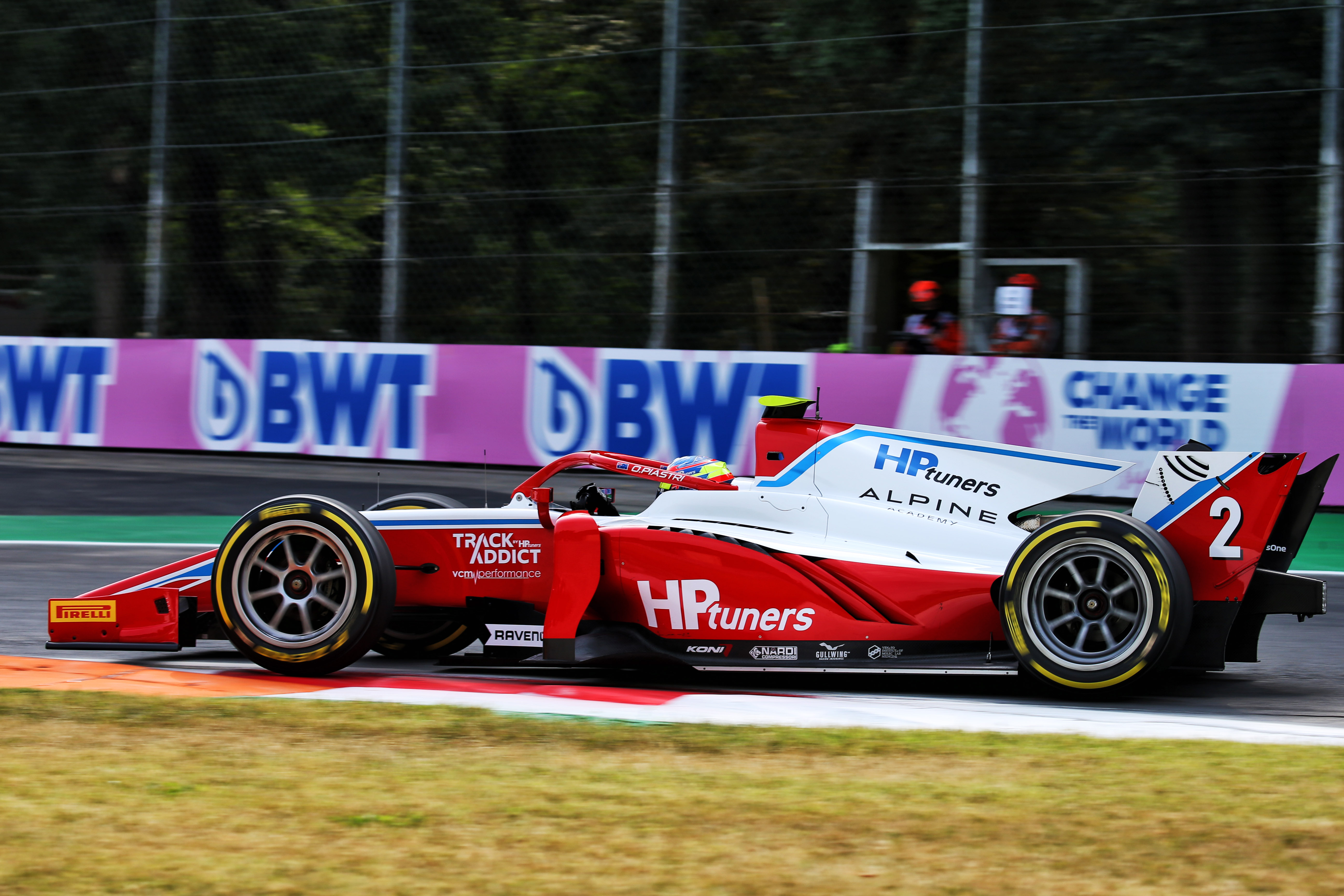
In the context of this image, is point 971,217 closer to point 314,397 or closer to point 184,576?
point 314,397

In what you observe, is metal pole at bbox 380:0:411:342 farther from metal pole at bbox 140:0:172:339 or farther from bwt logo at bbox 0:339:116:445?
bwt logo at bbox 0:339:116:445

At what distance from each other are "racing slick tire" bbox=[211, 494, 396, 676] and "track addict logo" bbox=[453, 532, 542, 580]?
0.34 m

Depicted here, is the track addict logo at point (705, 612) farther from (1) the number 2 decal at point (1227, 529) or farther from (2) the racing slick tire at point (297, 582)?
(1) the number 2 decal at point (1227, 529)

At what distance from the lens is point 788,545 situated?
624cm

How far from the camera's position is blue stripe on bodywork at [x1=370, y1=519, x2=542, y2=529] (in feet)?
21.3

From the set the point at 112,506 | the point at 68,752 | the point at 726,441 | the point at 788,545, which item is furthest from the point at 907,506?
the point at 112,506

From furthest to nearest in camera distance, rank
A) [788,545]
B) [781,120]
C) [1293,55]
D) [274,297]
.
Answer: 1. [274,297]
2. [781,120]
3. [1293,55]
4. [788,545]

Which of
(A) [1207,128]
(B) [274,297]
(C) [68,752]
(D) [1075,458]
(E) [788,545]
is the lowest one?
(C) [68,752]

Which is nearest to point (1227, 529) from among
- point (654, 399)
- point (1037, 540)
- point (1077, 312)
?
point (1037, 540)

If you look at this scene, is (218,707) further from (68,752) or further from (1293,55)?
(1293,55)

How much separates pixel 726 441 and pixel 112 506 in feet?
17.8

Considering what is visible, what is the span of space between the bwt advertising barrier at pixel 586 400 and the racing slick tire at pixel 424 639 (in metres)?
6.23

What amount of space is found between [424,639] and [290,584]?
1011mm

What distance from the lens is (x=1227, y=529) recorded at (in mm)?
5879
